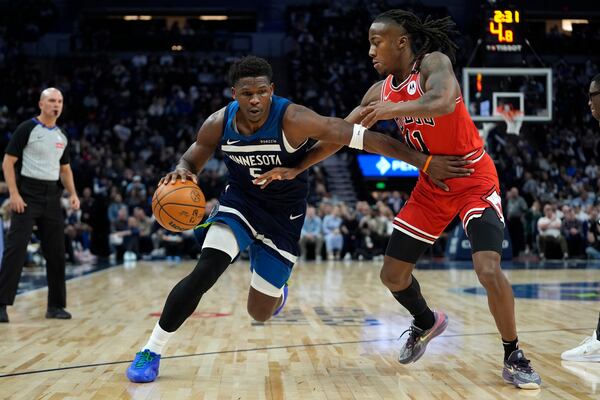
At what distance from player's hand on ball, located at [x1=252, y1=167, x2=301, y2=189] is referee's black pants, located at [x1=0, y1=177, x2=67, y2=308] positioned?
10.6ft

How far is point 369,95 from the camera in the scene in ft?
15.6

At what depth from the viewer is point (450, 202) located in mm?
Answer: 4469

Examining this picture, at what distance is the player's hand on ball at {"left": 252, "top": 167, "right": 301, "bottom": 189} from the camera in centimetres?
443

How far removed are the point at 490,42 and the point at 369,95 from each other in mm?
11760

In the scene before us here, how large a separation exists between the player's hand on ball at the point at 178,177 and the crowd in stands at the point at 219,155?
1078 cm

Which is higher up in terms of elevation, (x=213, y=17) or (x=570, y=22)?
(x=213, y=17)

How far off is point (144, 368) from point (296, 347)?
1.42m

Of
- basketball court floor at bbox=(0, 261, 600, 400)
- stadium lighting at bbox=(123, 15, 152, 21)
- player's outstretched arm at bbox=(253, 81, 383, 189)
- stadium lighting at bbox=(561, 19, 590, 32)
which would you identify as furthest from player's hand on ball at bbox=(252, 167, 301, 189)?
stadium lighting at bbox=(561, 19, 590, 32)

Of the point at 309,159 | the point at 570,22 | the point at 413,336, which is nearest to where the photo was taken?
the point at 309,159

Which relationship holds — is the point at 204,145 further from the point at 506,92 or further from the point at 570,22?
the point at 570,22

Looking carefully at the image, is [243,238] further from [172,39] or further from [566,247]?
[172,39]

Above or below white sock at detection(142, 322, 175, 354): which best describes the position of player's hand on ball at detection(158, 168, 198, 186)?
above

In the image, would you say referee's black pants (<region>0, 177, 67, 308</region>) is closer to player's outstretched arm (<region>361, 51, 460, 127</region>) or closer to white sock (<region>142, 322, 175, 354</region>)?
white sock (<region>142, 322, 175, 354</region>)

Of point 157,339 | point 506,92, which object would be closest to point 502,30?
point 506,92
